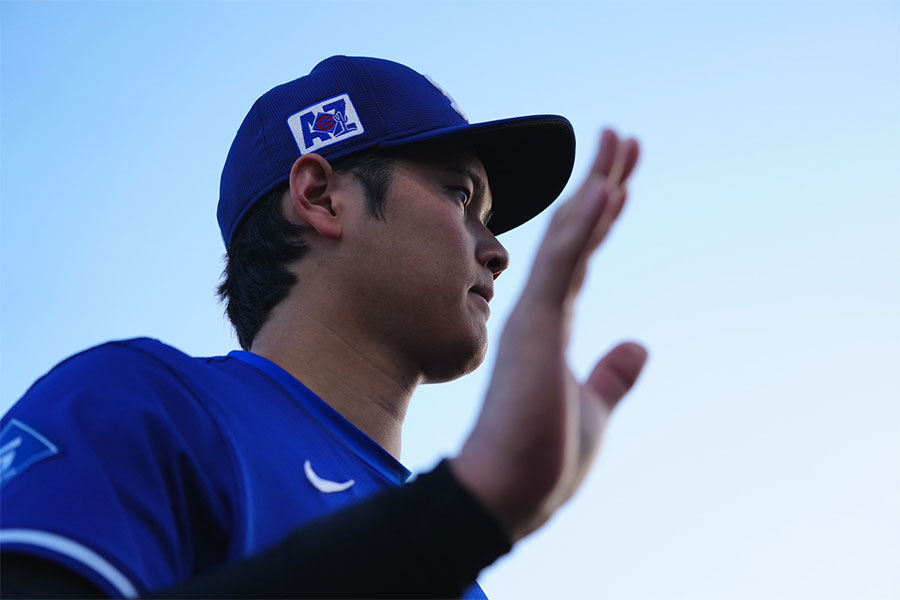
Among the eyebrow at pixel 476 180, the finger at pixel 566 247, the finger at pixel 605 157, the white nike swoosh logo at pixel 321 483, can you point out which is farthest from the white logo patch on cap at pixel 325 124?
the finger at pixel 566 247

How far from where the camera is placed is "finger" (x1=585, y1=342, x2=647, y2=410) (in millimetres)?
1724

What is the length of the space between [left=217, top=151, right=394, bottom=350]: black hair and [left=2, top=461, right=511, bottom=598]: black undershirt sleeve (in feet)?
5.95

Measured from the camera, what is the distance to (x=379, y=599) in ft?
4.30

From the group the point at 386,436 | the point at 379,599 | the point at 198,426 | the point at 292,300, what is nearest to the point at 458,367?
the point at 386,436

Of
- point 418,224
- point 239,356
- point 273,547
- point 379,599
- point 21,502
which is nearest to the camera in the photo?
point 379,599

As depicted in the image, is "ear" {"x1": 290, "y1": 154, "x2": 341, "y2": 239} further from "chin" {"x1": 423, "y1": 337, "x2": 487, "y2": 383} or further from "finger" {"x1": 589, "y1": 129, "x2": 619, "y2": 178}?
"finger" {"x1": 589, "y1": 129, "x2": 619, "y2": 178}

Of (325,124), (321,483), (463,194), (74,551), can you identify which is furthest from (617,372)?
(325,124)

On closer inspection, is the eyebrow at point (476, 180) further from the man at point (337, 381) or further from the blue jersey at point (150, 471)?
the blue jersey at point (150, 471)

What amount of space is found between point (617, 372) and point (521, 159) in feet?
7.21

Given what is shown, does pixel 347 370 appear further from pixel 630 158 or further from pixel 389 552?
pixel 389 552

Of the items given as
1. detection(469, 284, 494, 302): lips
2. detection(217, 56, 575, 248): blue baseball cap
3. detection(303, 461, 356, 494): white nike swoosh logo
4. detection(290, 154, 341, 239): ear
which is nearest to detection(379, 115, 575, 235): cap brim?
detection(217, 56, 575, 248): blue baseball cap

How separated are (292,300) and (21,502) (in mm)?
1468

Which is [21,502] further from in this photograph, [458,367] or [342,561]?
[458,367]

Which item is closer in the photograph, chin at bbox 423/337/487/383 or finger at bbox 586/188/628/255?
finger at bbox 586/188/628/255
